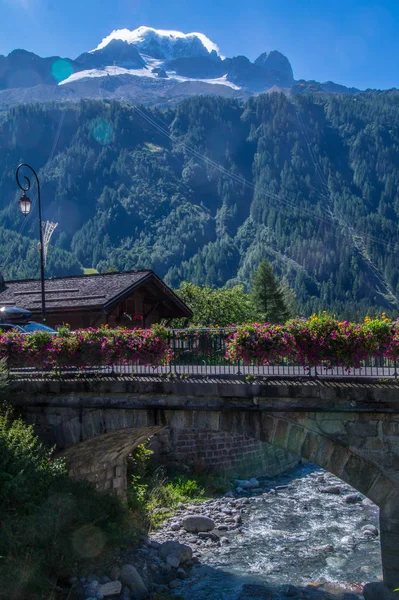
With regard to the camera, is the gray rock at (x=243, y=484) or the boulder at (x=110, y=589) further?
the gray rock at (x=243, y=484)

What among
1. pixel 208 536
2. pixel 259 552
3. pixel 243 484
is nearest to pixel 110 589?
pixel 259 552

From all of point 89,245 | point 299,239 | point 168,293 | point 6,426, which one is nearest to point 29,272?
point 89,245

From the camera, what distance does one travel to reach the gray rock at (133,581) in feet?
50.5

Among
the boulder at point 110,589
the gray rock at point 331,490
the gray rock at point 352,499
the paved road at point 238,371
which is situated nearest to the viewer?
the paved road at point 238,371

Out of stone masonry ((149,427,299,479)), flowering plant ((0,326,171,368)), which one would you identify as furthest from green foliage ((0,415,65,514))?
stone masonry ((149,427,299,479))

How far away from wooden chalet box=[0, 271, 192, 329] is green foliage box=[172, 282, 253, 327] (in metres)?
13.1

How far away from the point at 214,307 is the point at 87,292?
59.8 ft

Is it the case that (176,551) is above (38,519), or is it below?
below

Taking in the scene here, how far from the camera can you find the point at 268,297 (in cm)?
5888

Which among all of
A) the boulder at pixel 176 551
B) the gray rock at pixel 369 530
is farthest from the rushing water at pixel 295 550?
the boulder at pixel 176 551

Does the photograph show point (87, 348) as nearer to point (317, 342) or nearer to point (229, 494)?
point (317, 342)

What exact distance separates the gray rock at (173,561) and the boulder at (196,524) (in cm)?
306

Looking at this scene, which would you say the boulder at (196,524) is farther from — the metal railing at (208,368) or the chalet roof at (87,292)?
the chalet roof at (87,292)

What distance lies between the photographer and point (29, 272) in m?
146
